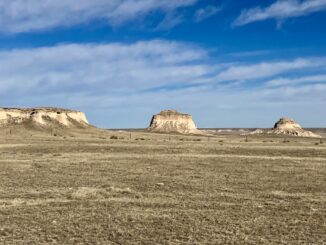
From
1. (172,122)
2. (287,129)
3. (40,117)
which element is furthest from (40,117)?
(287,129)

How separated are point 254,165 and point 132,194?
14.8 meters

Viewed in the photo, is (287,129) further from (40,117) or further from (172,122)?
(40,117)

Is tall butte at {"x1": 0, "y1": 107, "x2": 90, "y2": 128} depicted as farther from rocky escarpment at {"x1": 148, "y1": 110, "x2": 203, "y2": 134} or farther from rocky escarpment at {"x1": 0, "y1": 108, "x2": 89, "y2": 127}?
rocky escarpment at {"x1": 148, "y1": 110, "x2": 203, "y2": 134}

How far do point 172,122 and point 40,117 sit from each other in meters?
61.7

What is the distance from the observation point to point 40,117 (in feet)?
334

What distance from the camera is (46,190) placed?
20.6m

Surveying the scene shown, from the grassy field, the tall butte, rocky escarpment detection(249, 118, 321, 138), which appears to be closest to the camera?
the grassy field

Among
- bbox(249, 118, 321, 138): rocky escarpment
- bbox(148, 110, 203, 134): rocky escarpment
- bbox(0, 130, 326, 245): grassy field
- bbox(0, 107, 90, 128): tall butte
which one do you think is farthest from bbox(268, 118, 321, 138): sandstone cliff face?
bbox(0, 130, 326, 245): grassy field

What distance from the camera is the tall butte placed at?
98.0 m

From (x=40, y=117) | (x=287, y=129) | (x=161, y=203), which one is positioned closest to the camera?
(x=161, y=203)

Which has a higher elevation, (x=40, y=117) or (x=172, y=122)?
(x=172, y=122)

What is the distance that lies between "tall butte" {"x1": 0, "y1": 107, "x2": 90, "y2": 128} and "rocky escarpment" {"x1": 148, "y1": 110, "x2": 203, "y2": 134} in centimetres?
4481

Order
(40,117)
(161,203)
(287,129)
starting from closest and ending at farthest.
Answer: (161,203) → (40,117) → (287,129)

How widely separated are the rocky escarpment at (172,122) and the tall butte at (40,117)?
147 ft
